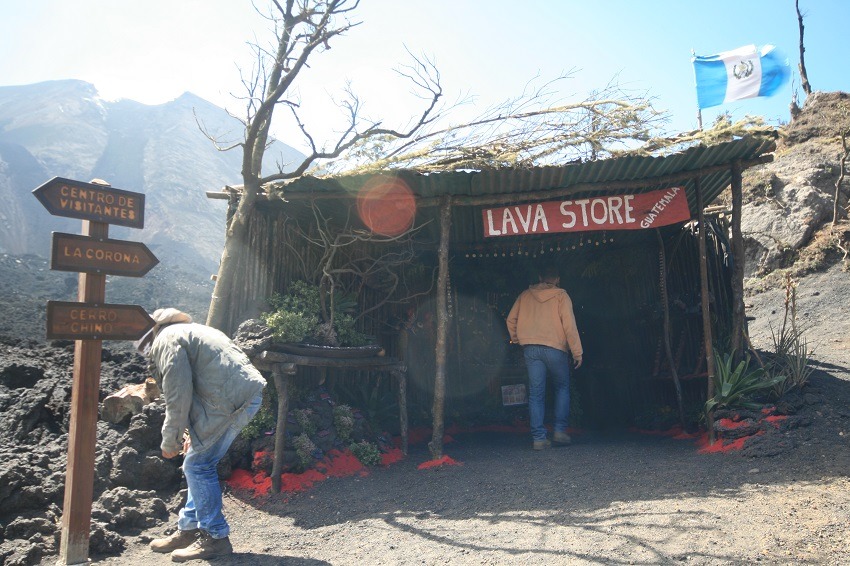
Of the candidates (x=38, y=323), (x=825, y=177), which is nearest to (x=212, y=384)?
(x=38, y=323)

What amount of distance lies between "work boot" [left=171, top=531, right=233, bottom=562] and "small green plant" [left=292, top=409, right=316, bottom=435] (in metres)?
2.12

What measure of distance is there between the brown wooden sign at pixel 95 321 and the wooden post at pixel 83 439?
0.09m

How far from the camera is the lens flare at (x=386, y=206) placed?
6617 mm

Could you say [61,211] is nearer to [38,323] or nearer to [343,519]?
[343,519]

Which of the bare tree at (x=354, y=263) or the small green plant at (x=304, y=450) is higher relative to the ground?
the bare tree at (x=354, y=263)

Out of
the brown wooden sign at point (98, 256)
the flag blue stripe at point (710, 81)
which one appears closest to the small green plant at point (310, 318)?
the brown wooden sign at point (98, 256)

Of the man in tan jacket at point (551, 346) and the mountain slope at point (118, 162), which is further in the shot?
the mountain slope at point (118, 162)

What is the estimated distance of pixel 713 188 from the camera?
25.0ft

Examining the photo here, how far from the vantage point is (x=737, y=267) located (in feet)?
22.7

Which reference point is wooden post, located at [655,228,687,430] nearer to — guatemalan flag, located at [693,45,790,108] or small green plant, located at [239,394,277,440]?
small green plant, located at [239,394,277,440]

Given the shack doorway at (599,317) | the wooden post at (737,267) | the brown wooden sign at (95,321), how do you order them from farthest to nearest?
the shack doorway at (599,317)
the wooden post at (737,267)
the brown wooden sign at (95,321)

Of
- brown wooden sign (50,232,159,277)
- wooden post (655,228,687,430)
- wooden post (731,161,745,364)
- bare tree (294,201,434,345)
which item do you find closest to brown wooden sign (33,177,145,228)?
brown wooden sign (50,232,159,277)

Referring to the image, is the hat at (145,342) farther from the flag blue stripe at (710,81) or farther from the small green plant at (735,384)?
the flag blue stripe at (710,81)

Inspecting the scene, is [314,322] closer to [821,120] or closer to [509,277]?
[509,277]
